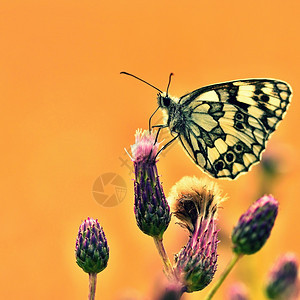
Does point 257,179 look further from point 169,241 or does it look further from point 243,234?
point 243,234

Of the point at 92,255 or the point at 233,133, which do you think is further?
the point at 233,133

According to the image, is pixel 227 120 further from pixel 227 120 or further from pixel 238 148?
pixel 238 148

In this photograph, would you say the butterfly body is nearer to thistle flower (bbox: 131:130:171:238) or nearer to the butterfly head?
the butterfly head

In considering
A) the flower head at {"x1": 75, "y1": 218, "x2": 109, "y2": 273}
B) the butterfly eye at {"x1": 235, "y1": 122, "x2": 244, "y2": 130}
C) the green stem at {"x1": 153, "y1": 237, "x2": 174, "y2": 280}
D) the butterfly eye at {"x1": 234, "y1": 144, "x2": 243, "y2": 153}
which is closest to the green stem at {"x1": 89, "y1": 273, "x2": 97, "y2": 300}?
the flower head at {"x1": 75, "y1": 218, "x2": 109, "y2": 273}

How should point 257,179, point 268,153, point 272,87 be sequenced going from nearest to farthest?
point 272,87
point 257,179
point 268,153

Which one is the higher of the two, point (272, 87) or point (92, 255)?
point (272, 87)

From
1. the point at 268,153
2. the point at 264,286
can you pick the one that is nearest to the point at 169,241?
the point at 264,286

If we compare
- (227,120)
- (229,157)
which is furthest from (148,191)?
(227,120)
